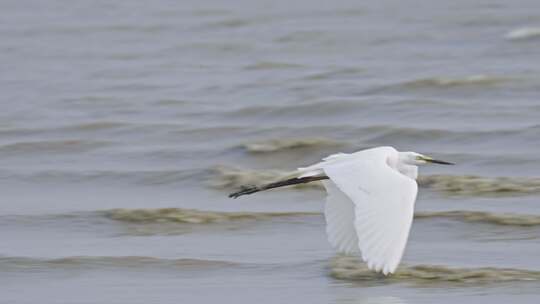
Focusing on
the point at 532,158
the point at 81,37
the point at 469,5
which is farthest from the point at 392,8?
the point at 532,158

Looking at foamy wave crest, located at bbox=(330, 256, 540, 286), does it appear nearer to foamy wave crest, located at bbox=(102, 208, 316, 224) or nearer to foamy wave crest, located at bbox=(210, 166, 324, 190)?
foamy wave crest, located at bbox=(102, 208, 316, 224)

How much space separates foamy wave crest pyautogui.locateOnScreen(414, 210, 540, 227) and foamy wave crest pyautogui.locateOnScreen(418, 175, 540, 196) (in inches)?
21.0

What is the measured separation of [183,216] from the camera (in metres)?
7.24

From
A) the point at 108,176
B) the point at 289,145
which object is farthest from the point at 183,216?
the point at 289,145

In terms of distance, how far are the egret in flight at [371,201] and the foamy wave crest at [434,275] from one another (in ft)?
0.46

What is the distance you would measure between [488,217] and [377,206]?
1802 mm

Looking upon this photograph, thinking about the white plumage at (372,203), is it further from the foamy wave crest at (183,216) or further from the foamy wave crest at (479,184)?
the foamy wave crest at (479,184)

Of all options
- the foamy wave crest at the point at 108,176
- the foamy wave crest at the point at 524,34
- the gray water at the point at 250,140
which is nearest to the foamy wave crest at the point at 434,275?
the gray water at the point at 250,140

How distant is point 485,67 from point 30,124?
13.0 feet

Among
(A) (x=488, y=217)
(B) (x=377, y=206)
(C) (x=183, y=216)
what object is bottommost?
(B) (x=377, y=206)

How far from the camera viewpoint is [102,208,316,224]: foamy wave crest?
23.5ft

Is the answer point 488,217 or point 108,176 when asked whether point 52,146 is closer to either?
point 108,176

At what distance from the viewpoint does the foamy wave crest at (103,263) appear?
616 cm

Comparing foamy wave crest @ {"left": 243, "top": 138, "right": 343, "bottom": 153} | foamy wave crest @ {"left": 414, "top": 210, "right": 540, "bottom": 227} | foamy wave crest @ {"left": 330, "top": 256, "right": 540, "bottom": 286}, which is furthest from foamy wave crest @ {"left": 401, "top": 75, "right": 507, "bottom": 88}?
foamy wave crest @ {"left": 330, "top": 256, "right": 540, "bottom": 286}
